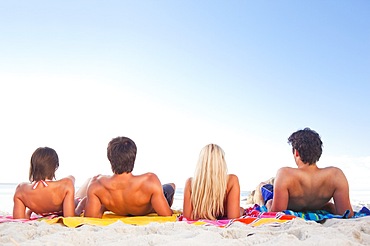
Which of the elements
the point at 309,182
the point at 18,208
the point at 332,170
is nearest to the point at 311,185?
the point at 309,182

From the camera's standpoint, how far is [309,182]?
4699 mm

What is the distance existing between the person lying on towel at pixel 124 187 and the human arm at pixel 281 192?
4.15 ft

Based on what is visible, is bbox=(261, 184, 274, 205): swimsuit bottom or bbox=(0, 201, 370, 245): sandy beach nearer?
bbox=(0, 201, 370, 245): sandy beach

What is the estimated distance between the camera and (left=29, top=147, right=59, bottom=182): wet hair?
471cm

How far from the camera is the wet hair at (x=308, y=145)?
477 centimetres

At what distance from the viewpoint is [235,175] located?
4.67m

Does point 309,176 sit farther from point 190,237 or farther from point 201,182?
point 190,237

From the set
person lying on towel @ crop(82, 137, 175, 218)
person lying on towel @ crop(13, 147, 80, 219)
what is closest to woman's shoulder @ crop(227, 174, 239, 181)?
person lying on towel @ crop(82, 137, 175, 218)

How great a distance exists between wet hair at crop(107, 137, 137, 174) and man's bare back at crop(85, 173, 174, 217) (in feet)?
0.34

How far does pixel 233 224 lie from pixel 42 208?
2.52 metres

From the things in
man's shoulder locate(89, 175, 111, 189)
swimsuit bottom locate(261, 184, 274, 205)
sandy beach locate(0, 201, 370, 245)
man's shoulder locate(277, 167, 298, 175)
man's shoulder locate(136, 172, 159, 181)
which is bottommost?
sandy beach locate(0, 201, 370, 245)

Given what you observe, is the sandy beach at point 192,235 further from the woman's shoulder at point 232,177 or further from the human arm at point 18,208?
the human arm at point 18,208

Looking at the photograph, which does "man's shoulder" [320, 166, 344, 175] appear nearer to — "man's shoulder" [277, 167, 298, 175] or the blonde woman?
"man's shoulder" [277, 167, 298, 175]

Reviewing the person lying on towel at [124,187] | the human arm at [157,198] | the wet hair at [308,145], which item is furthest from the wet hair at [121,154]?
the wet hair at [308,145]
